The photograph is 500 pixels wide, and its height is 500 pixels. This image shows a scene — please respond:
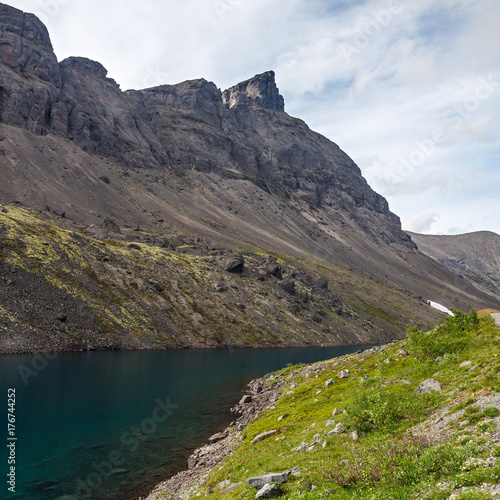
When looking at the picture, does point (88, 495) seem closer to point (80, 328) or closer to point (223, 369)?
point (223, 369)

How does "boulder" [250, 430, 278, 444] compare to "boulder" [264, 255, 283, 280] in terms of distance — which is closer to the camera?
"boulder" [250, 430, 278, 444]

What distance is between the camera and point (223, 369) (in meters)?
80.2

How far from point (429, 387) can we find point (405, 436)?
818 cm

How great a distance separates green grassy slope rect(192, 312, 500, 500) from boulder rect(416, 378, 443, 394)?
45 centimetres

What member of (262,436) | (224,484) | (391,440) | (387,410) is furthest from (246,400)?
(391,440)

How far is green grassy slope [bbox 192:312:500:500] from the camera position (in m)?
11.3

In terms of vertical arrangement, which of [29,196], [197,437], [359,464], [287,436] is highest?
[29,196]

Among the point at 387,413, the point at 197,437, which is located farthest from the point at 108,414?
the point at 387,413

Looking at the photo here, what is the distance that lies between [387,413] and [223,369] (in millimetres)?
65489

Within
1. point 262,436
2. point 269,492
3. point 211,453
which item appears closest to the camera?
point 269,492

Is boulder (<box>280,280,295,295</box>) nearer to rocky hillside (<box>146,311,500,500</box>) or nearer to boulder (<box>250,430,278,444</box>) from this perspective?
rocky hillside (<box>146,311,500,500</box>)

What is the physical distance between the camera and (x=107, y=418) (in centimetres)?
4178

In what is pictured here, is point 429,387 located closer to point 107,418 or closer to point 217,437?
point 217,437

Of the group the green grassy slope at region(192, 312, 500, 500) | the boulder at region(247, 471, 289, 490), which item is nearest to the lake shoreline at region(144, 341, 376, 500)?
the green grassy slope at region(192, 312, 500, 500)
